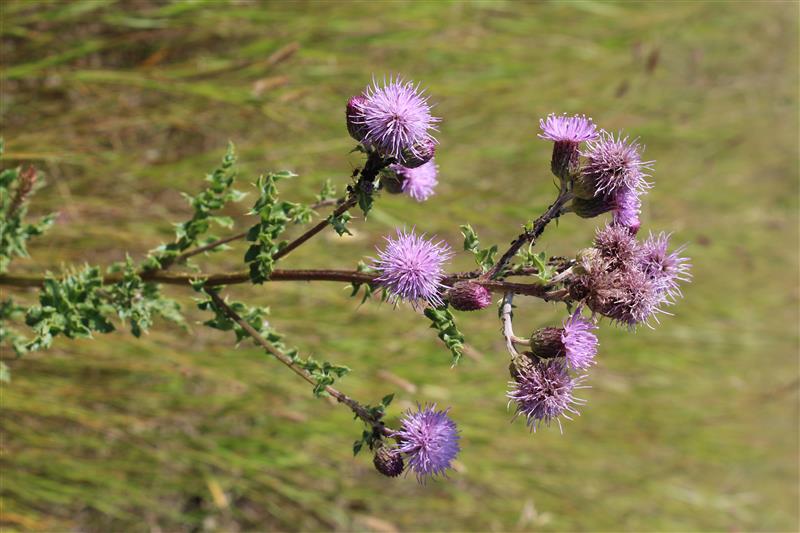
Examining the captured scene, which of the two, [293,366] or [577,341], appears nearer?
[577,341]

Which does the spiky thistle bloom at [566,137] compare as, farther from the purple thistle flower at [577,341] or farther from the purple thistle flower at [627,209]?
the purple thistle flower at [577,341]

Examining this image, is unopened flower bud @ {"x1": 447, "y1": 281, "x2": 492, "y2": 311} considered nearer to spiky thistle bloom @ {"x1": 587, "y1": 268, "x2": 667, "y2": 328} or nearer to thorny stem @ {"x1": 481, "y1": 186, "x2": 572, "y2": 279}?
thorny stem @ {"x1": 481, "y1": 186, "x2": 572, "y2": 279}

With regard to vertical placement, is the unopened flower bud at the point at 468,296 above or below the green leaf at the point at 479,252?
below

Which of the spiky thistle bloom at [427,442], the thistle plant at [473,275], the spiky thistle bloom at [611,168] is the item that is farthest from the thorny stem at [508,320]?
the spiky thistle bloom at [611,168]

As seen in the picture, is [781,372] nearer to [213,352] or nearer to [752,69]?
[752,69]

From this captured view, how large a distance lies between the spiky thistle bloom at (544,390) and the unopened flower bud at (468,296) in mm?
216

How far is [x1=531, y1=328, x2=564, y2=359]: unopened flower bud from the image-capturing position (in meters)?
1.67

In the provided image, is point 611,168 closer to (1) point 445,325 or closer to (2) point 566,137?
(2) point 566,137

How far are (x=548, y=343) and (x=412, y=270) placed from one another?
39 centimetres

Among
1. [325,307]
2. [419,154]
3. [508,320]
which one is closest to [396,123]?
[419,154]

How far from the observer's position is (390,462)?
177cm

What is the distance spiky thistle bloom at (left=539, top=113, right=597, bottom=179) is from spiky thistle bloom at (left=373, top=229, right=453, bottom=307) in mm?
410

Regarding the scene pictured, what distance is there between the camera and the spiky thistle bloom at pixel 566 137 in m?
1.80

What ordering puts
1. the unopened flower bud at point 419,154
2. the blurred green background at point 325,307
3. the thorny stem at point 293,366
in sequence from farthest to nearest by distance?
the blurred green background at point 325,307
the thorny stem at point 293,366
the unopened flower bud at point 419,154
